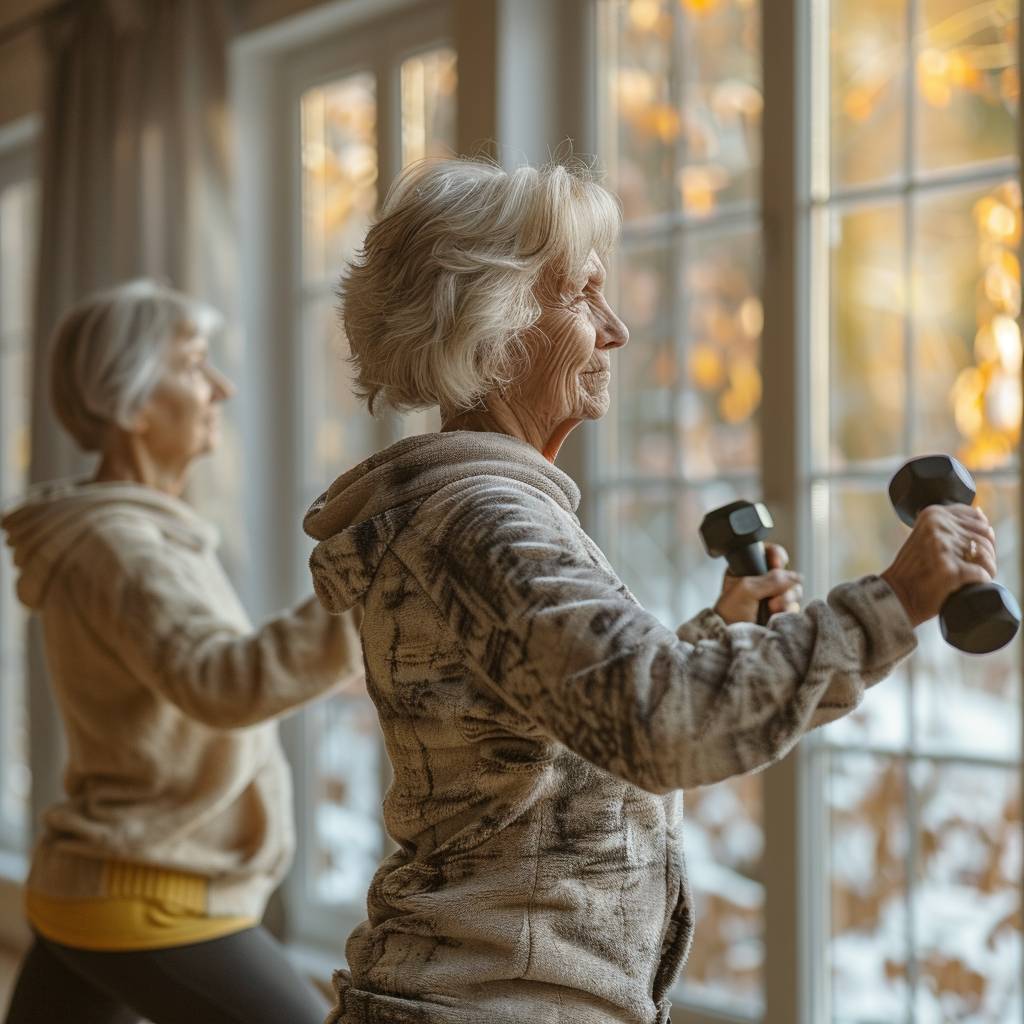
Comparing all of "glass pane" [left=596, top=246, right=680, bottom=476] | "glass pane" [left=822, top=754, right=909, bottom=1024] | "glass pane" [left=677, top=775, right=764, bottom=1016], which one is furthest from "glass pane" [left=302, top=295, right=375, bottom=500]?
"glass pane" [left=822, top=754, right=909, bottom=1024]

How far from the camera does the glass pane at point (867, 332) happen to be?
8.18 feet

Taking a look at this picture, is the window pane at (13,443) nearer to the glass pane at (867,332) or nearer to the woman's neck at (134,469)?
the woman's neck at (134,469)

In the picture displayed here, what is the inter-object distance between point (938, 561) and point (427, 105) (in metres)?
2.65

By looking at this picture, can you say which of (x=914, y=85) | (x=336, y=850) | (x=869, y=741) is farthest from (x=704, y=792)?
(x=914, y=85)

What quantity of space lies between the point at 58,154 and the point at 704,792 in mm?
2578

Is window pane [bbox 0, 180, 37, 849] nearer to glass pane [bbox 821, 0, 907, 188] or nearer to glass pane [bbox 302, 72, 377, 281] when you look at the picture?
glass pane [bbox 302, 72, 377, 281]

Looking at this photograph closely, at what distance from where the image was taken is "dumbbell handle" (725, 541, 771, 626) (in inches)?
54.5

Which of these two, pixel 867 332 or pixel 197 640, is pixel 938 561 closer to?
pixel 197 640

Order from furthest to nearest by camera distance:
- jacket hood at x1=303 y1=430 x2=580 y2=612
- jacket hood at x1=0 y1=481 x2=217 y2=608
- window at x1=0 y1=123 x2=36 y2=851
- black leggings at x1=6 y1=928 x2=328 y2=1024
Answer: window at x1=0 y1=123 x2=36 y2=851, jacket hood at x1=0 y1=481 x2=217 y2=608, black leggings at x1=6 y1=928 x2=328 y2=1024, jacket hood at x1=303 y1=430 x2=580 y2=612

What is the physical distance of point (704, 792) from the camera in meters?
3.00

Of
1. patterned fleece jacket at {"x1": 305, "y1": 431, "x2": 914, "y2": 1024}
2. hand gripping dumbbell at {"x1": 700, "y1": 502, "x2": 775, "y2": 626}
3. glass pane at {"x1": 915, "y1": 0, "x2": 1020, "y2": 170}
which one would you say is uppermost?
glass pane at {"x1": 915, "y1": 0, "x2": 1020, "y2": 170}

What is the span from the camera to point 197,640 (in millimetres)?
2031

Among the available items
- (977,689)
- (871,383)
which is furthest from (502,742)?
(871,383)

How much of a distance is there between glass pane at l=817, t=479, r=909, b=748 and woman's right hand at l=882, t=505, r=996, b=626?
4.66 ft
